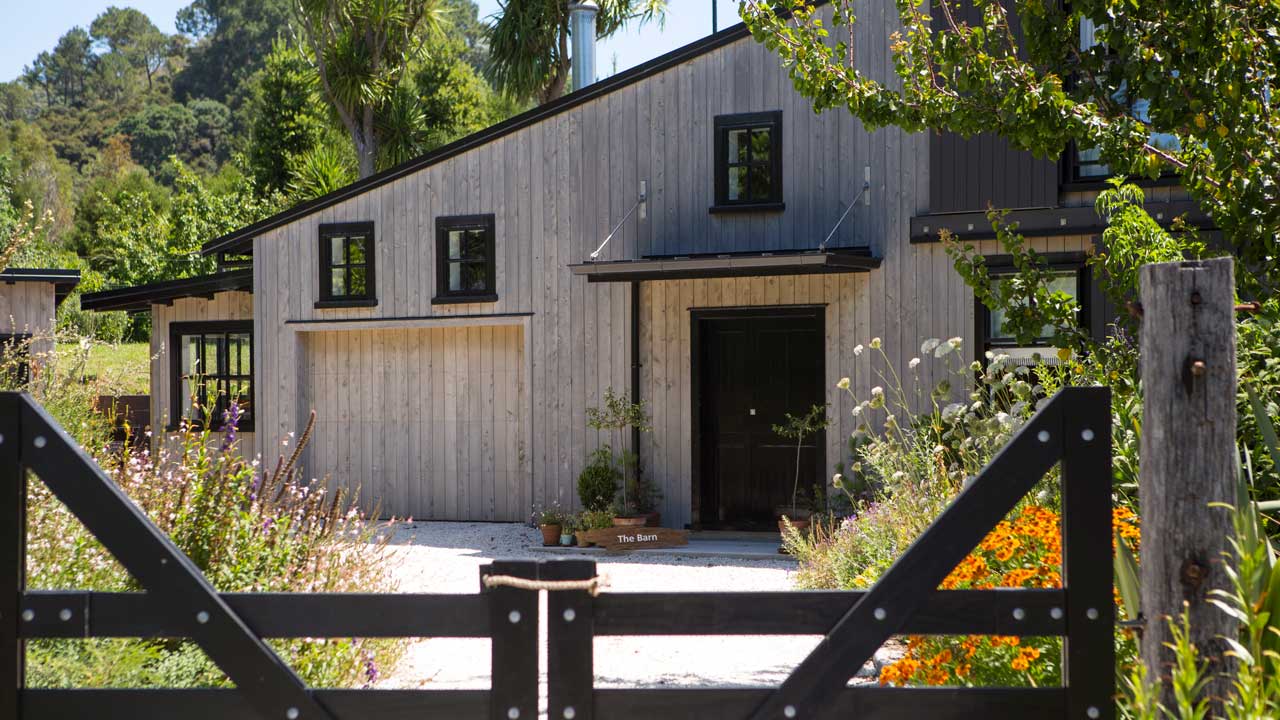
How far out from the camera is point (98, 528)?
292 centimetres

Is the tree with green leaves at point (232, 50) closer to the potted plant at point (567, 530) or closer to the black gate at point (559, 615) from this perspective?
the potted plant at point (567, 530)

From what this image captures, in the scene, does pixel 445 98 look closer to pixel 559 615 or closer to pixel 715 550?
pixel 715 550

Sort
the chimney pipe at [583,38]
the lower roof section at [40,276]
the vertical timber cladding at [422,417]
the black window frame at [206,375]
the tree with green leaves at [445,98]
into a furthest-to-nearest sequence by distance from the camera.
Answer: the tree with green leaves at [445,98], the chimney pipe at [583,38], the black window frame at [206,375], the lower roof section at [40,276], the vertical timber cladding at [422,417]

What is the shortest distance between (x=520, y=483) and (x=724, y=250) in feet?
11.7

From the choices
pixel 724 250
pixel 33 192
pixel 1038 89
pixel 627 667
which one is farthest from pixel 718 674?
pixel 33 192

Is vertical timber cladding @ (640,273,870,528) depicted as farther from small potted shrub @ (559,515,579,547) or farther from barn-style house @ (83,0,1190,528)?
small potted shrub @ (559,515,579,547)

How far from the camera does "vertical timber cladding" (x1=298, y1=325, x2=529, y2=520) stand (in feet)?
46.7

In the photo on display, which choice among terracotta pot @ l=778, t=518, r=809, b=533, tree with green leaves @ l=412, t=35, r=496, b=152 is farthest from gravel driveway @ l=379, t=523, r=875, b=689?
tree with green leaves @ l=412, t=35, r=496, b=152

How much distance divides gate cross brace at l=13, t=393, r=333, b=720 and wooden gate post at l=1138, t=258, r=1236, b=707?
203 centimetres

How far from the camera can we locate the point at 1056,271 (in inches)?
445

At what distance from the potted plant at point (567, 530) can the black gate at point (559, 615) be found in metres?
9.58

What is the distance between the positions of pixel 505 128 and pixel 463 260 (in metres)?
1.55

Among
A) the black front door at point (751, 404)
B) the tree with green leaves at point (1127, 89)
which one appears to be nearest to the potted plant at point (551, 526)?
the black front door at point (751, 404)

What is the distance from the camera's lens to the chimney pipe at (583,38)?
56.3 feet
